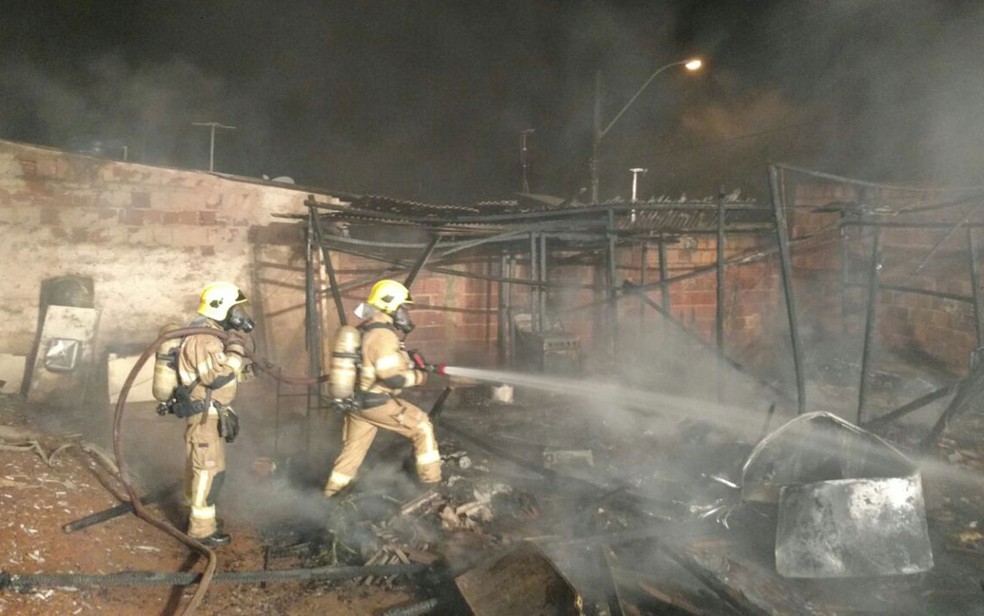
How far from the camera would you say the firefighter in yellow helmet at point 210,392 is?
4.75 meters

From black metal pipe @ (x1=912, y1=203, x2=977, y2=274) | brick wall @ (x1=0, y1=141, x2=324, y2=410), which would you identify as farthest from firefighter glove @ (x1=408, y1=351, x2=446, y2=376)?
black metal pipe @ (x1=912, y1=203, x2=977, y2=274)

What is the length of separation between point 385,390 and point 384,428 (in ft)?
1.27

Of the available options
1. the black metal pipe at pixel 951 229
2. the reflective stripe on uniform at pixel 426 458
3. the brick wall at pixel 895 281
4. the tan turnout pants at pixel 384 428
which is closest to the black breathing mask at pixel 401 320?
the tan turnout pants at pixel 384 428

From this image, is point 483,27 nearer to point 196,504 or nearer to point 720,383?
point 720,383

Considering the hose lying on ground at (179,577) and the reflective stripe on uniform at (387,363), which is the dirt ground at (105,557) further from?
the reflective stripe on uniform at (387,363)

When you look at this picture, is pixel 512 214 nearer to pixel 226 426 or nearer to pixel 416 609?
pixel 226 426

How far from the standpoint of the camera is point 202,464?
4844mm

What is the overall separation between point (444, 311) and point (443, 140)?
7.07 meters

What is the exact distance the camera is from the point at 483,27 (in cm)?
1575

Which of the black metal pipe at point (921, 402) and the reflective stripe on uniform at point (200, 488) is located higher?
the black metal pipe at point (921, 402)

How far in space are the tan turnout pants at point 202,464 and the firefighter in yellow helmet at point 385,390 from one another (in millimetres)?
996

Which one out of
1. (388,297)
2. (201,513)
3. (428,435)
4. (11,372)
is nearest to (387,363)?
(388,297)

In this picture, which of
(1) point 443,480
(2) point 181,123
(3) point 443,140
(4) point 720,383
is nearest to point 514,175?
(3) point 443,140

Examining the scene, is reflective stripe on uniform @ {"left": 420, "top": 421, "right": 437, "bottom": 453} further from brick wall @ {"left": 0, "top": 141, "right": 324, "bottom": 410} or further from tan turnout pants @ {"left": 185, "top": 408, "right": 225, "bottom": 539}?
brick wall @ {"left": 0, "top": 141, "right": 324, "bottom": 410}
